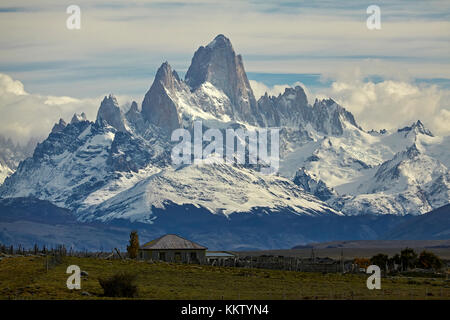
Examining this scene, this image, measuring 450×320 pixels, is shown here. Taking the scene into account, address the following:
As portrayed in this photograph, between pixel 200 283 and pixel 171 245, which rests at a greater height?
pixel 171 245

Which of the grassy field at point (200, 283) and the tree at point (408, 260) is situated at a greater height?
the tree at point (408, 260)

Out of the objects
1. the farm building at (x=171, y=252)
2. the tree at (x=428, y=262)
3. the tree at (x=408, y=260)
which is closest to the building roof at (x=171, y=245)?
the farm building at (x=171, y=252)

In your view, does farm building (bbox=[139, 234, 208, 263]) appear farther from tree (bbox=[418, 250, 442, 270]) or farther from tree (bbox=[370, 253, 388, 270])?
tree (bbox=[418, 250, 442, 270])

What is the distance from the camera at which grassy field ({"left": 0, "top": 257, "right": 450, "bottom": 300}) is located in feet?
339

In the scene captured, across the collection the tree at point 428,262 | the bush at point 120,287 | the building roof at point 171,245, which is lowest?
the bush at point 120,287

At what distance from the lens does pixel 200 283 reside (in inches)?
4658

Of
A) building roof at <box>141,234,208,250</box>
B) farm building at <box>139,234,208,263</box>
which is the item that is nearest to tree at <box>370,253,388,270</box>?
building roof at <box>141,234,208,250</box>

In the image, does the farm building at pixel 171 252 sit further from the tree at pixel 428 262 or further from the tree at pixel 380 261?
the tree at pixel 428 262

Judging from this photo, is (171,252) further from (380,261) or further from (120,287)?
(120,287)

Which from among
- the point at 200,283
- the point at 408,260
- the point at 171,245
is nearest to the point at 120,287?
the point at 200,283

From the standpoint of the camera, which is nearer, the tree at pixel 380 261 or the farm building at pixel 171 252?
the farm building at pixel 171 252

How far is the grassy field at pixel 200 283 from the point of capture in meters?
103
